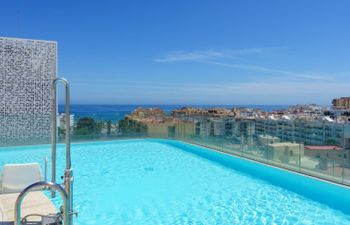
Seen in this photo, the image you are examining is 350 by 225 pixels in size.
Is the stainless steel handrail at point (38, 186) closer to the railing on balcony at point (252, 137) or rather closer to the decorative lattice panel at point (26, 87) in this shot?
the railing on balcony at point (252, 137)

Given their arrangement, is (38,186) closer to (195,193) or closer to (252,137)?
(195,193)

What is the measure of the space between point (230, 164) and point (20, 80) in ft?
26.1

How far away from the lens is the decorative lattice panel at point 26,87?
10.2 m

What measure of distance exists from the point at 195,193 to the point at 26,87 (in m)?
8.26

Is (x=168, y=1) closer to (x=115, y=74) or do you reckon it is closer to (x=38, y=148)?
(x=38, y=148)

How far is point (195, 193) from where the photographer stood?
5.38m

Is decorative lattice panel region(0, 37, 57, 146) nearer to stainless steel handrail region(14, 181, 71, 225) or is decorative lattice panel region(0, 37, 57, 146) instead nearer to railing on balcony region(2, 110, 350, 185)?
railing on balcony region(2, 110, 350, 185)

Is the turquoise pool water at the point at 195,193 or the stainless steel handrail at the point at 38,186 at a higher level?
the stainless steel handrail at the point at 38,186

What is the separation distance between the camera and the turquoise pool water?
4281 millimetres

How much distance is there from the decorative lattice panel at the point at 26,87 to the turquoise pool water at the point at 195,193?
5.39 feet

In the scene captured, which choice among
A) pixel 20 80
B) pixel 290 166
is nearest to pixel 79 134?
pixel 20 80

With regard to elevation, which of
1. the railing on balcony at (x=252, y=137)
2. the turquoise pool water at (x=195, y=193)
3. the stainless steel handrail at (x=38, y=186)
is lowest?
the turquoise pool water at (x=195, y=193)

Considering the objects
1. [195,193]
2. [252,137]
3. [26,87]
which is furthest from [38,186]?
[26,87]

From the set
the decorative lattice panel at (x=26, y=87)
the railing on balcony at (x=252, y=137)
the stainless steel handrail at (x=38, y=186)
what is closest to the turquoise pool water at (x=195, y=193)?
the railing on balcony at (x=252, y=137)
